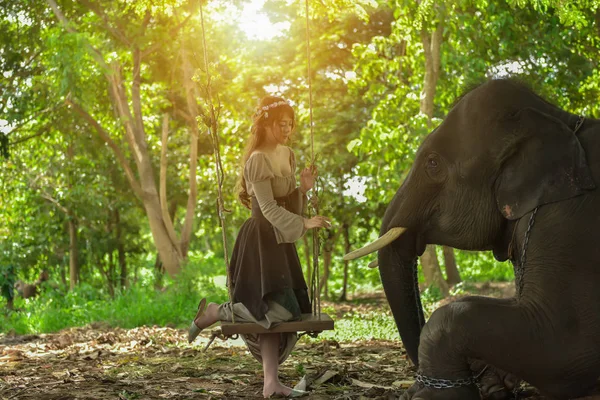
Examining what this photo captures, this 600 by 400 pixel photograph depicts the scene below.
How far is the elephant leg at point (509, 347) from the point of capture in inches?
158

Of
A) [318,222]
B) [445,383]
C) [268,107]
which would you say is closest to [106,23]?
[268,107]

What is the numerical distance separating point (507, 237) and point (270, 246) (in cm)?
156

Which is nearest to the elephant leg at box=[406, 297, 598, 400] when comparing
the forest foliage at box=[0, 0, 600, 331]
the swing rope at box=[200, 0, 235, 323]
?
the swing rope at box=[200, 0, 235, 323]

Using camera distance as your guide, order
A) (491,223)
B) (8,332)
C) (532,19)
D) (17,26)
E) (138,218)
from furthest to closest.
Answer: (138,218)
(17,26)
(532,19)
(8,332)
(491,223)

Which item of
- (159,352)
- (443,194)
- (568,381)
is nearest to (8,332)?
(159,352)

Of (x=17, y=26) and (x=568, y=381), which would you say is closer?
(x=568, y=381)

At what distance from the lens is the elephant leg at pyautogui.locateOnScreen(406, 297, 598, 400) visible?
13.2ft

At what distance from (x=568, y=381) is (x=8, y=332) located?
9.52 metres

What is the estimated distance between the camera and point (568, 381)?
13.2 ft

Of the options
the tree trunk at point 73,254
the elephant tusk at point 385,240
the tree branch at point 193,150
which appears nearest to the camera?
the elephant tusk at point 385,240

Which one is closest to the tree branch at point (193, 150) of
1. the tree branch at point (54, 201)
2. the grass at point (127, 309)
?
the grass at point (127, 309)

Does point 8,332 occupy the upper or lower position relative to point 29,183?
lower

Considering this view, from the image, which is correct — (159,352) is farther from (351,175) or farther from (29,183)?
(29,183)

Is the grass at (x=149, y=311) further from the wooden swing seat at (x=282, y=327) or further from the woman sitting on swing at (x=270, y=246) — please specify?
the wooden swing seat at (x=282, y=327)
